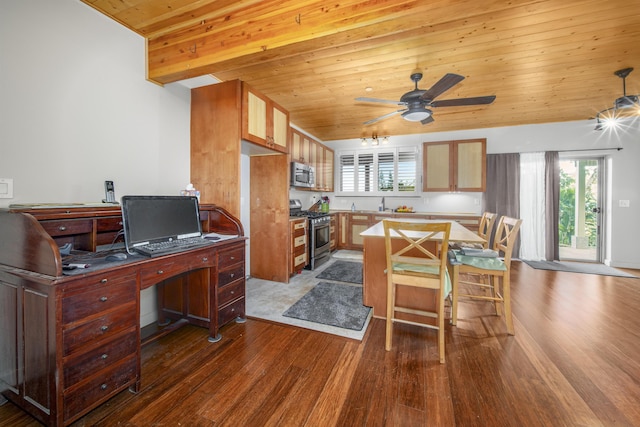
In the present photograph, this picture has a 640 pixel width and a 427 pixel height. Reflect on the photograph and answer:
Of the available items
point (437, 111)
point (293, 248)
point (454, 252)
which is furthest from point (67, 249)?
point (437, 111)

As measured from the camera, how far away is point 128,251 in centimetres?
171

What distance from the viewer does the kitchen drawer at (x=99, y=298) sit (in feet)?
4.25

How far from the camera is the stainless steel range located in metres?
4.39

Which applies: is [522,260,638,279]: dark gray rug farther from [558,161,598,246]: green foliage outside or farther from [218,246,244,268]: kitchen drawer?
[218,246,244,268]: kitchen drawer

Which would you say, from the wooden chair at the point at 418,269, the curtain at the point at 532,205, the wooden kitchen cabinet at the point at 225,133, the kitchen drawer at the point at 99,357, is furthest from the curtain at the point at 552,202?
the kitchen drawer at the point at 99,357

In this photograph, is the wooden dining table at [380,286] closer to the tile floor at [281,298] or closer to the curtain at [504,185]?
the tile floor at [281,298]

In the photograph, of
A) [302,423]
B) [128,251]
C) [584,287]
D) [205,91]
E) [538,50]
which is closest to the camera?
[302,423]

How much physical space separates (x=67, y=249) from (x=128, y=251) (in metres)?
0.32

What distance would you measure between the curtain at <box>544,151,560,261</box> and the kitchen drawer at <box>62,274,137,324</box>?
21.7 ft

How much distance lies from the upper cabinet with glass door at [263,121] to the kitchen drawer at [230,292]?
4.92 feet

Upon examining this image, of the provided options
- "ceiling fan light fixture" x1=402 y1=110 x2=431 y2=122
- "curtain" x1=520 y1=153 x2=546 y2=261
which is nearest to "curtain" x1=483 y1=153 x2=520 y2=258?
"curtain" x1=520 y1=153 x2=546 y2=261

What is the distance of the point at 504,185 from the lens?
5211 millimetres

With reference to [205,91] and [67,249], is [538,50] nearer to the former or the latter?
[205,91]

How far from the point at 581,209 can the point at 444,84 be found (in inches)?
201
